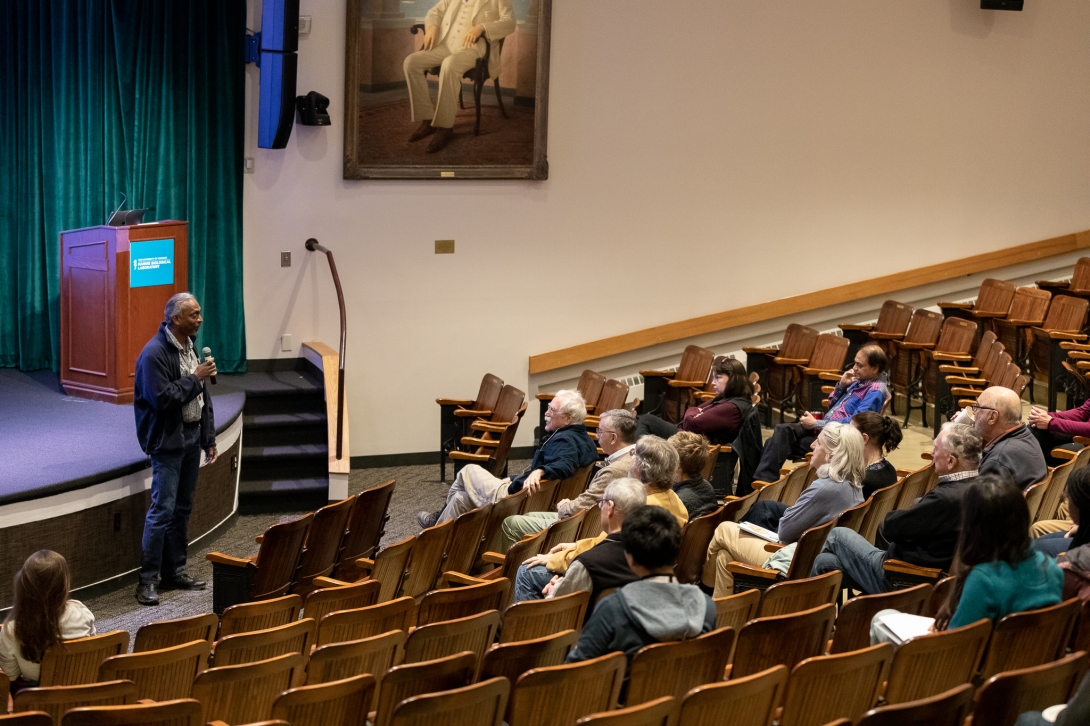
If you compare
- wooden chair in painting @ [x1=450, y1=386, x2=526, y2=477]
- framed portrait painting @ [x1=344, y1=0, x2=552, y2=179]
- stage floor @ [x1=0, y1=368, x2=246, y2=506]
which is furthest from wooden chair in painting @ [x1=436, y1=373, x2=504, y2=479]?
framed portrait painting @ [x1=344, y1=0, x2=552, y2=179]

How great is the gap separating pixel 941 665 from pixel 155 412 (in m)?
3.20

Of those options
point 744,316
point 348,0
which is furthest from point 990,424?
point 348,0

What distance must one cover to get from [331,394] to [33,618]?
11.9 feet

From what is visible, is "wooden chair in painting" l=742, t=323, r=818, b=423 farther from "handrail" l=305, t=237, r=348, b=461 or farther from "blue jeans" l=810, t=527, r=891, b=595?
"blue jeans" l=810, t=527, r=891, b=595

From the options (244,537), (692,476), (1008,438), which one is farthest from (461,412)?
(1008,438)

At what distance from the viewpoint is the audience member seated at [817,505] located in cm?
396

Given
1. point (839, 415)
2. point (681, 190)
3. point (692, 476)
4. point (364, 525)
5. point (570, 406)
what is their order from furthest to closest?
point (681, 190) → point (839, 415) → point (570, 406) → point (364, 525) → point (692, 476)

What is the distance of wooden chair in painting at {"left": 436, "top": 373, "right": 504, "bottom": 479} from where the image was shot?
6.73 m

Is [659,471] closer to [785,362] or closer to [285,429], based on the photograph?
[285,429]

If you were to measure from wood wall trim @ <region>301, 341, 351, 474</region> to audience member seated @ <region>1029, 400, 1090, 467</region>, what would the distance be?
322 cm

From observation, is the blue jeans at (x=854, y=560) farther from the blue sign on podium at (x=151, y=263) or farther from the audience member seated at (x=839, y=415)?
the blue sign on podium at (x=151, y=263)

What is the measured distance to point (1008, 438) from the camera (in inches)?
171

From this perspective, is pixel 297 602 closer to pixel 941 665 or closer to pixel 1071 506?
pixel 941 665

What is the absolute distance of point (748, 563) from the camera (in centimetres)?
394
